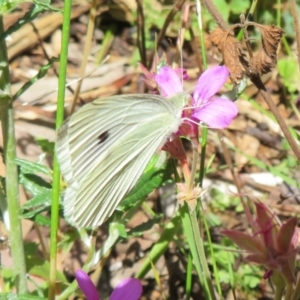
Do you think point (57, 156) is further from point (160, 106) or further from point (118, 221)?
point (118, 221)

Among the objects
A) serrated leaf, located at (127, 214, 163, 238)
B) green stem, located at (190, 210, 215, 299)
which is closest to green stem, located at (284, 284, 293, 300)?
green stem, located at (190, 210, 215, 299)

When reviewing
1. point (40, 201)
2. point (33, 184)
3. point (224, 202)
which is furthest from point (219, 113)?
point (224, 202)

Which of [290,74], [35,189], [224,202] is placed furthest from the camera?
[290,74]

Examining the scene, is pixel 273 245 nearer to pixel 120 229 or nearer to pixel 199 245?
pixel 199 245

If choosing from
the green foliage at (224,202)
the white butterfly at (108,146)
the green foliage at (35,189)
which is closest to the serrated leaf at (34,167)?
the green foliage at (35,189)

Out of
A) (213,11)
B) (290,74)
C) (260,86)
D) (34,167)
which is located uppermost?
(213,11)

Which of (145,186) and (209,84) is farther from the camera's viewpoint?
(145,186)

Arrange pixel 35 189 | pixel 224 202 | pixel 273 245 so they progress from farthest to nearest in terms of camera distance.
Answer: pixel 224 202 → pixel 35 189 → pixel 273 245

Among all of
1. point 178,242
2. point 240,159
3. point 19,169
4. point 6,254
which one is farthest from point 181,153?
point 240,159
